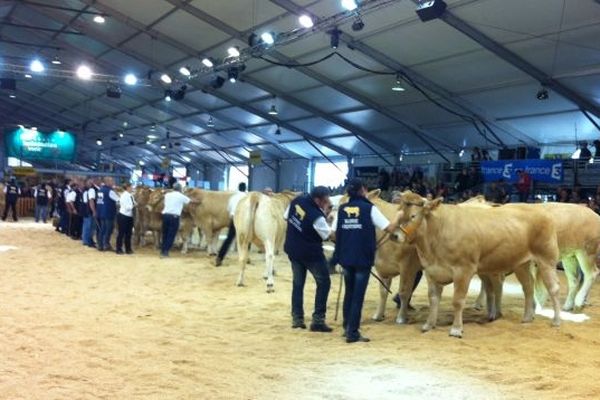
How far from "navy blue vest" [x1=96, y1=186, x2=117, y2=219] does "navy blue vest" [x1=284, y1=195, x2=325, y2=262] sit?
8.29 meters

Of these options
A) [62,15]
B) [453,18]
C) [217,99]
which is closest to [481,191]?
[453,18]

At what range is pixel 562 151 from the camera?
1786cm

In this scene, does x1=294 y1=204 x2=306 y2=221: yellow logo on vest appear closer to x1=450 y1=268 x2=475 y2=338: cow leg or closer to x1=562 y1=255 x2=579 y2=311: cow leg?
x1=450 y1=268 x2=475 y2=338: cow leg

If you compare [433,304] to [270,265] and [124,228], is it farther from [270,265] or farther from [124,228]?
[124,228]

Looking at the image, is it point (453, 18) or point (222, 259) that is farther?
point (453, 18)

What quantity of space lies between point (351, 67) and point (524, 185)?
618cm

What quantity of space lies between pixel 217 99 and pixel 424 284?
16486 millimetres

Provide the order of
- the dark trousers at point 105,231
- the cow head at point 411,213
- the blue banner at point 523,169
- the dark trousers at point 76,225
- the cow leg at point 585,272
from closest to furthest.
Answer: the cow head at point 411,213, the cow leg at point 585,272, the dark trousers at point 105,231, the blue banner at point 523,169, the dark trousers at point 76,225

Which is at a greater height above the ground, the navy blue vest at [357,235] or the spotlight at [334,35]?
the spotlight at [334,35]

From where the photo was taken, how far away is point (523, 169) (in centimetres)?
1662

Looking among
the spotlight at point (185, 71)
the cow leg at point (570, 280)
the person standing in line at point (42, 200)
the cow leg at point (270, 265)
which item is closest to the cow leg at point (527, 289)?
the cow leg at point (570, 280)

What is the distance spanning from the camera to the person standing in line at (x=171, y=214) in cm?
1282

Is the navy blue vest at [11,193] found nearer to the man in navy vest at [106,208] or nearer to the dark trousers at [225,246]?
the man in navy vest at [106,208]

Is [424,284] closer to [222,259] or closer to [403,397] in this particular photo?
[222,259]
